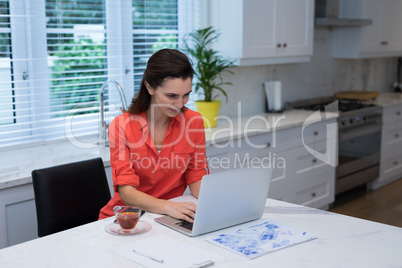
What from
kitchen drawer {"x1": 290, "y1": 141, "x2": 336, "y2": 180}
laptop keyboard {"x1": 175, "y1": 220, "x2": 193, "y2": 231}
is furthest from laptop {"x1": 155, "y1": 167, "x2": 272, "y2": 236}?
kitchen drawer {"x1": 290, "y1": 141, "x2": 336, "y2": 180}

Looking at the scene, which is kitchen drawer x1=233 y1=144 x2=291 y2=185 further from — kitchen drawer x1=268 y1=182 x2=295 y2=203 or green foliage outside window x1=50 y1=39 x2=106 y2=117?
green foliage outside window x1=50 y1=39 x2=106 y2=117

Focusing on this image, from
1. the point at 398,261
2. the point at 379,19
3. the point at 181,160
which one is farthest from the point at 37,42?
the point at 379,19

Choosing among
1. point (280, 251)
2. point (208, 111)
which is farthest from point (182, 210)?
point (208, 111)

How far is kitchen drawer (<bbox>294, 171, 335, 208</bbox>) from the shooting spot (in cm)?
412

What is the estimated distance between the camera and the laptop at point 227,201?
1691 millimetres

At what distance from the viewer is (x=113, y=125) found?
87.6 inches

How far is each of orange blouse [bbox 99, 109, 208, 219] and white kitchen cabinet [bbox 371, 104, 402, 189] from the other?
3237 mm

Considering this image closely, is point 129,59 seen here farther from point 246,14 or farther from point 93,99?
point 246,14

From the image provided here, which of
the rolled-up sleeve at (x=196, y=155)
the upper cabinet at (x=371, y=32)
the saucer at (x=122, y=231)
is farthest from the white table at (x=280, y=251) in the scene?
the upper cabinet at (x=371, y=32)

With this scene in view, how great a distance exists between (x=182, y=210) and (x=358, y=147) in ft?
10.5

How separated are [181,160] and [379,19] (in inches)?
148

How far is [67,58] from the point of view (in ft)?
10.4

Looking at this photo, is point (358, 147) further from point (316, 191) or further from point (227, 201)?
point (227, 201)

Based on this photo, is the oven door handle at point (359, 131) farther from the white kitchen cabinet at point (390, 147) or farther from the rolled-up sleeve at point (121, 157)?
the rolled-up sleeve at point (121, 157)
